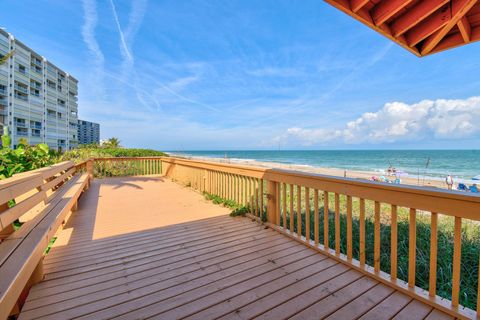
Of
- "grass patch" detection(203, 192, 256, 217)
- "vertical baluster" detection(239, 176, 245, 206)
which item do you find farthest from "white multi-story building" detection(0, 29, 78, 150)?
"vertical baluster" detection(239, 176, 245, 206)

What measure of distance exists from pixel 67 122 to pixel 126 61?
3662cm

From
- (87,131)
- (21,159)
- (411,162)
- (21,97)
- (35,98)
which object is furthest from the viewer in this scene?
(87,131)

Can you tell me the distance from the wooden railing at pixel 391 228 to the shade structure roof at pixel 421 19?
1488mm

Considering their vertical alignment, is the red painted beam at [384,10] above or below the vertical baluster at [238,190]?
above

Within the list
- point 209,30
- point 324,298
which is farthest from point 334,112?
point 324,298

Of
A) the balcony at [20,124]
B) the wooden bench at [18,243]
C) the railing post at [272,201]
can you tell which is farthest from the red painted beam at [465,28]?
the balcony at [20,124]

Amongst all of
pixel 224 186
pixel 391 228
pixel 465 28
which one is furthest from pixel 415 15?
pixel 224 186

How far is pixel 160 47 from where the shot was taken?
11.1m

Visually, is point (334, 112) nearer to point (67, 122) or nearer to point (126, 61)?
point (126, 61)

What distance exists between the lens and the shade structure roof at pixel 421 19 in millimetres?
1763

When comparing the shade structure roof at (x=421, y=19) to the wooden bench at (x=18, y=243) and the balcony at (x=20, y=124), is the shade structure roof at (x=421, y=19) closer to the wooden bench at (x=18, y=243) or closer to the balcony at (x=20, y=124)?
the wooden bench at (x=18, y=243)

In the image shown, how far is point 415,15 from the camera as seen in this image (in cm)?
194

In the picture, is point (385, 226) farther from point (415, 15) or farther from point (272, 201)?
point (415, 15)

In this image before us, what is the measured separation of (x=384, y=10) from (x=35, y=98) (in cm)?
4417
